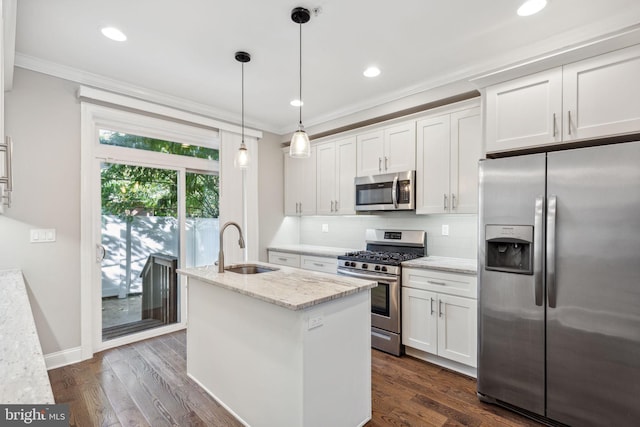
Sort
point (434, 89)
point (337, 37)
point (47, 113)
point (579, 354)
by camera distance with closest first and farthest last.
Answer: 1. point (579, 354)
2. point (337, 37)
3. point (47, 113)
4. point (434, 89)

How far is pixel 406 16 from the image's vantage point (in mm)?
2127

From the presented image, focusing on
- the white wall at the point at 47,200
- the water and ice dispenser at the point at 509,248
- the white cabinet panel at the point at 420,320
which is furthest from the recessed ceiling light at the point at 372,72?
the white wall at the point at 47,200

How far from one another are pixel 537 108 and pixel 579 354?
1642mm

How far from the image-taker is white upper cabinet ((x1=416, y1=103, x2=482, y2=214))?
2.91 metres

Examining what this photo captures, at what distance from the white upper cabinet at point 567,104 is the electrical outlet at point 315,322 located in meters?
1.81

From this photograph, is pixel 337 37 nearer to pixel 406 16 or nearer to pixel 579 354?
pixel 406 16

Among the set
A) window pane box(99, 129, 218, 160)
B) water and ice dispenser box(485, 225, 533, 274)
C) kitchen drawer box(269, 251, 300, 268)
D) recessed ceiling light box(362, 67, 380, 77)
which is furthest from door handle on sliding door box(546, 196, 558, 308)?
window pane box(99, 129, 218, 160)

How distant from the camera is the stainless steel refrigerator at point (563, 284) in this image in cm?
180

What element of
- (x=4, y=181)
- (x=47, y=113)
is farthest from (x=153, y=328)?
(x=4, y=181)

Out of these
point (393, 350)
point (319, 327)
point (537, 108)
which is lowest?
point (393, 350)

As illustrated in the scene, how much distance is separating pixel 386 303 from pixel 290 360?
5.35ft

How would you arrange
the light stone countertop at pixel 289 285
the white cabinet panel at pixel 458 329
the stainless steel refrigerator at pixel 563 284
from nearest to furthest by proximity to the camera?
1. the light stone countertop at pixel 289 285
2. the stainless steel refrigerator at pixel 563 284
3. the white cabinet panel at pixel 458 329

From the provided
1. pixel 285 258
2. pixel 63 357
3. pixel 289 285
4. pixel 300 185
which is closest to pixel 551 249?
pixel 289 285

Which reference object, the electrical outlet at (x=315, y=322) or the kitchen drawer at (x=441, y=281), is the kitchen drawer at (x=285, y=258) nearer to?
the kitchen drawer at (x=441, y=281)
